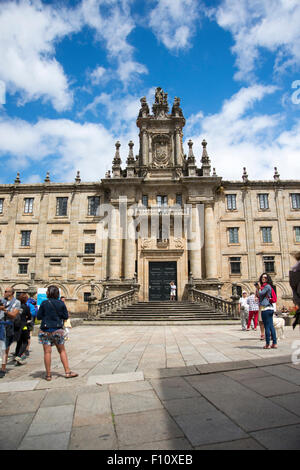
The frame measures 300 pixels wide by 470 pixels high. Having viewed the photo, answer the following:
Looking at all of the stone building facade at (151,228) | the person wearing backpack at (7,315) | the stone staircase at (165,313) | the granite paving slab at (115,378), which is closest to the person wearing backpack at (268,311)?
the granite paving slab at (115,378)

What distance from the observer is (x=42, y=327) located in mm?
6035

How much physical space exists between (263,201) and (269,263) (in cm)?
672

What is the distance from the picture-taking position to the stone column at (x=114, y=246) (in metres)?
28.7

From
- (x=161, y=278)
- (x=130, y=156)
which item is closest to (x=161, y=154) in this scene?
(x=130, y=156)

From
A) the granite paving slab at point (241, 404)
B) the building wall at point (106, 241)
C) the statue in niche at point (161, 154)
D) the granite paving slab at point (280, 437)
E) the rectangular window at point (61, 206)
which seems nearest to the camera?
the granite paving slab at point (280, 437)

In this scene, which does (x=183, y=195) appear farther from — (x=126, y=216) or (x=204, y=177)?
(x=126, y=216)

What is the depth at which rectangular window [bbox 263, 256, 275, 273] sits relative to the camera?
2971 cm

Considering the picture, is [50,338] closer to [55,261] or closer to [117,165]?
[55,261]

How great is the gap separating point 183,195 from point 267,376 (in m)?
26.5

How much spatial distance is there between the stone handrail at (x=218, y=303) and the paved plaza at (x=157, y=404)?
1361 centimetres

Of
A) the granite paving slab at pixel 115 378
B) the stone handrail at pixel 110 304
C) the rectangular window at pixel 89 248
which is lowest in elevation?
the granite paving slab at pixel 115 378

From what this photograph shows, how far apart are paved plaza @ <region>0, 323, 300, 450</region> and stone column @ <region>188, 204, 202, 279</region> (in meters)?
21.1

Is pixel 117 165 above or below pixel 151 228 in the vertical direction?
above

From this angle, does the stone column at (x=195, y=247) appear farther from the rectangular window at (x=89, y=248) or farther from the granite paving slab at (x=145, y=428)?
the granite paving slab at (x=145, y=428)
